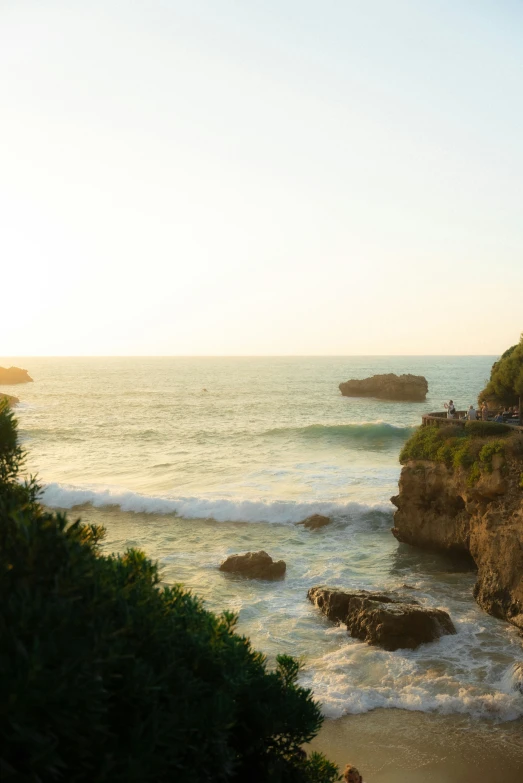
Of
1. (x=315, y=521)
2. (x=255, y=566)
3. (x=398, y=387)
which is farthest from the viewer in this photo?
(x=398, y=387)

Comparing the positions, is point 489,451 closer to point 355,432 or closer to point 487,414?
point 487,414

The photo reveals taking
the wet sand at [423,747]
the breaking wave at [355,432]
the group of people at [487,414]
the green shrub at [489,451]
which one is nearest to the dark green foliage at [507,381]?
the group of people at [487,414]

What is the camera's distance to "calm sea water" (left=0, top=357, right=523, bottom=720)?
60.4ft

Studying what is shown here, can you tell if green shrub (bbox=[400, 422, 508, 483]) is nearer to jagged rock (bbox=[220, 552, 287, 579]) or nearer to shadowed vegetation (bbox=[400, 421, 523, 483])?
shadowed vegetation (bbox=[400, 421, 523, 483])

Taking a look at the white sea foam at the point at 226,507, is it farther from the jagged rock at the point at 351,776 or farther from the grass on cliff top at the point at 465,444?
the jagged rock at the point at 351,776

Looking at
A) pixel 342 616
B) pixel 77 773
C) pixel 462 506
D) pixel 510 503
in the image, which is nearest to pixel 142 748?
pixel 77 773

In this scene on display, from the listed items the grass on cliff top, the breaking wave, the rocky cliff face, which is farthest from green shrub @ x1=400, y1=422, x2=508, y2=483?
the breaking wave

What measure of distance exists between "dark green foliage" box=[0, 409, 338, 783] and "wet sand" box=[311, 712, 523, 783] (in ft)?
17.9

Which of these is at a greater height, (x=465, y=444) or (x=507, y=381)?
(x=507, y=381)

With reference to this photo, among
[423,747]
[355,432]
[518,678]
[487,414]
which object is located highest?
[487,414]

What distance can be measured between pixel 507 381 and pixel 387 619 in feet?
49.5

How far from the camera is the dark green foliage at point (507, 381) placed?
98.2 feet

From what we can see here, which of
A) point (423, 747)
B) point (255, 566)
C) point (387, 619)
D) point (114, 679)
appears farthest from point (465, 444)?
point (114, 679)

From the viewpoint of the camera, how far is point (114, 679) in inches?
285
